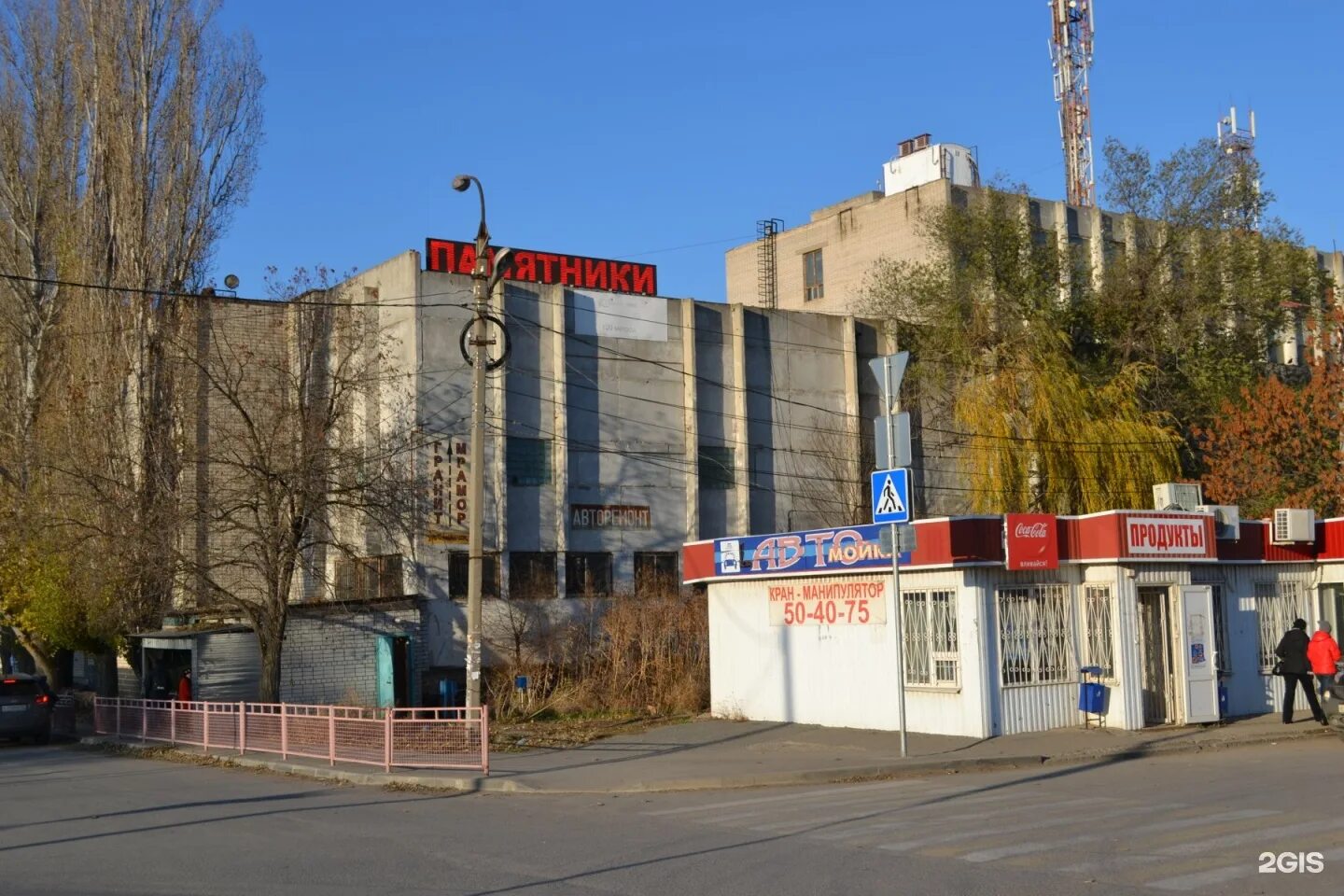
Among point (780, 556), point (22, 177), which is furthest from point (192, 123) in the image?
point (780, 556)

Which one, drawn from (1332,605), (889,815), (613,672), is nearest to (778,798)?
(889,815)

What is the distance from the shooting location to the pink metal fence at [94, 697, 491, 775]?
733 inches

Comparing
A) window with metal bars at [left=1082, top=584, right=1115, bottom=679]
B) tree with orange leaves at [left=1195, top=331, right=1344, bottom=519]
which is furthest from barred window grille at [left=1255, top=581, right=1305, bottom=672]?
tree with orange leaves at [left=1195, top=331, right=1344, bottom=519]

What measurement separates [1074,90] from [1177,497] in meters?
47.8

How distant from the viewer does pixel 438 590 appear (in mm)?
32312

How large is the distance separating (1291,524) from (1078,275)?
1774 centimetres

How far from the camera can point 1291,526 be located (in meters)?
23.8

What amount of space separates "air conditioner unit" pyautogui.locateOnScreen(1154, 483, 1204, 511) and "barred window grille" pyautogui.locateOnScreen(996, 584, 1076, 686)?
9.89ft

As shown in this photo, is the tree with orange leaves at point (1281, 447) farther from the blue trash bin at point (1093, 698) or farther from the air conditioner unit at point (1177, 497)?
the blue trash bin at point (1093, 698)

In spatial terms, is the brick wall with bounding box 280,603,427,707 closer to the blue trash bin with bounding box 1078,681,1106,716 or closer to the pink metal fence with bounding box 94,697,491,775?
the pink metal fence with bounding box 94,697,491,775

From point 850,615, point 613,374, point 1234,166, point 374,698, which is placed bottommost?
point 374,698

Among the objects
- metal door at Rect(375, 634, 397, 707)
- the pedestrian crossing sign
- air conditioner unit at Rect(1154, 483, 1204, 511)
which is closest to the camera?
the pedestrian crossing sign

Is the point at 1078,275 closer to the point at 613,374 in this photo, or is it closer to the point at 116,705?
the point at 613,374
